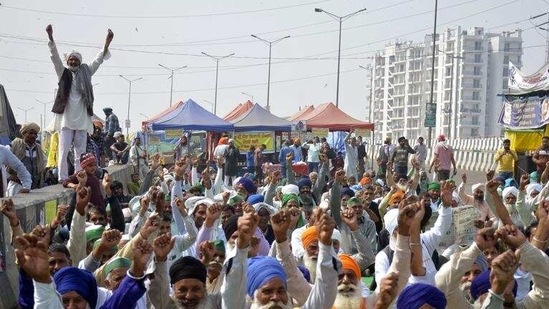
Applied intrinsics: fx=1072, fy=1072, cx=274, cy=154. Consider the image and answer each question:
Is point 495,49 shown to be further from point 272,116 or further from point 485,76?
point 272,116

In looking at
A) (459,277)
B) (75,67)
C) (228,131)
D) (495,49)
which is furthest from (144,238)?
(495,49)

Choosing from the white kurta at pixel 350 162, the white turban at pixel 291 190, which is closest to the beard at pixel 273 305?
→ the white turban at pixel 291 190

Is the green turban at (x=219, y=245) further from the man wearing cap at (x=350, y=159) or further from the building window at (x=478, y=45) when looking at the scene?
the building window at (x=478, y=45)

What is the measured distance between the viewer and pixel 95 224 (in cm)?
823

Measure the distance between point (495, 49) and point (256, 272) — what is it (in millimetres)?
167511

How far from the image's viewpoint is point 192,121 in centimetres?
2973

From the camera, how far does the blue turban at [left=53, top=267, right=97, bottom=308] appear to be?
5.31 metres

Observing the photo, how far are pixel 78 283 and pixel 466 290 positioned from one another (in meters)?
2.40

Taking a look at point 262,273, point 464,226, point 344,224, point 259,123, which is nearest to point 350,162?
point 259,123

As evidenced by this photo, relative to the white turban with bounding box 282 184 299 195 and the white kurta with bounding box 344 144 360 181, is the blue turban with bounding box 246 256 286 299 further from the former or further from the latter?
the white kurta with bounding box 344 144 360 181

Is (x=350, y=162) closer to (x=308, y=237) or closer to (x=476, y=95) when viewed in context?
(x=308, y=237)

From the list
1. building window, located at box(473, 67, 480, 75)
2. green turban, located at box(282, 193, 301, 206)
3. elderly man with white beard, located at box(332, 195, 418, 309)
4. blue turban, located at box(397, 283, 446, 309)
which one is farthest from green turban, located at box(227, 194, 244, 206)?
building window, located at box(473, 67, 480, 75)

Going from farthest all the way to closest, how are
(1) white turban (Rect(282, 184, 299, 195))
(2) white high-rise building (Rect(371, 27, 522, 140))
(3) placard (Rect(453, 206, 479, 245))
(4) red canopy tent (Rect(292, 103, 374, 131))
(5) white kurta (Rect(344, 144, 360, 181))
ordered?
(2) white high-rise building (Rect(371, 27, 522, 140))
(4) red canopy tent (Rect(292, 103, 374, 131))
(5) white kurta (Rect(344, 144, 360, 181))
(1) white turban (Rect(282, 184, 299, 195))
(3) placard (Rect(453, 206, 479, 245))

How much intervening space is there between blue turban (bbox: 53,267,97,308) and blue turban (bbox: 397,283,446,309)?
1.56 meters
